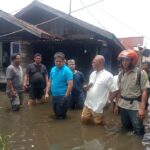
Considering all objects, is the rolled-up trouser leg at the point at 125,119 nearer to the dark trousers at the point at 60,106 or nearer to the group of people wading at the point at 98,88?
the group of people wading at the point at 98,88

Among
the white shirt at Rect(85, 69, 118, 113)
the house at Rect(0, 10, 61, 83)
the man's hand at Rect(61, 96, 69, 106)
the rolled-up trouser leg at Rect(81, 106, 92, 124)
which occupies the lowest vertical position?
the rolled-up trouser leg at Rect(81, 106, 92, 124)

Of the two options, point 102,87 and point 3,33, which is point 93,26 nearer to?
point 3,33

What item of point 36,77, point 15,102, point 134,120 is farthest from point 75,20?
point 134,120

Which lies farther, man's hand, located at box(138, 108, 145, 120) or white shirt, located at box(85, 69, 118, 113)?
white shirt, located at box(85, 69, 118, 113)

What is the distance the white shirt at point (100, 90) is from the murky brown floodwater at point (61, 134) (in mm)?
504

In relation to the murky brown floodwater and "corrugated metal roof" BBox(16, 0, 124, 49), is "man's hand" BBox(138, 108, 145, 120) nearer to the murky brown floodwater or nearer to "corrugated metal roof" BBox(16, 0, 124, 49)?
the murky brown floodwater

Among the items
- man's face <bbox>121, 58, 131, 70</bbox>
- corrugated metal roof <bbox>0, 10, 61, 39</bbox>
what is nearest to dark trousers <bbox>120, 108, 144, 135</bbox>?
man's face <bbox>121, 58, 131, 70</bbox>

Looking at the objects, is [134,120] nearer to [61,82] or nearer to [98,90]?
[98,90]

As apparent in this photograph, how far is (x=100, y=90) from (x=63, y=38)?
9.33m

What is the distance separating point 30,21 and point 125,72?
13104 millimetres

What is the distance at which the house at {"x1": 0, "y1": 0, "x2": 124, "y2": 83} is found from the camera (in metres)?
16.6

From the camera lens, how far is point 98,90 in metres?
8.37

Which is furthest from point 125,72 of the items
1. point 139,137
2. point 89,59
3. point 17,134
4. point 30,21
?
point 30,21

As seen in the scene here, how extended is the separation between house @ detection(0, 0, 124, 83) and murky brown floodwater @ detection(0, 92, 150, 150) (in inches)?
277
